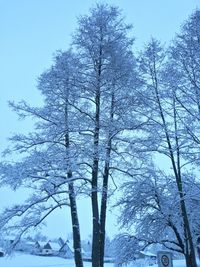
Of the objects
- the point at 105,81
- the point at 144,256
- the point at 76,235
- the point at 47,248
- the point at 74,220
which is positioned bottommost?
the point at 76,235

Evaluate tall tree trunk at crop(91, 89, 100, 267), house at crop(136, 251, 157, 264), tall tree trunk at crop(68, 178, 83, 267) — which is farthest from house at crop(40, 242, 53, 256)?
tall tree trunk at crop(91, 89, 100, 267)

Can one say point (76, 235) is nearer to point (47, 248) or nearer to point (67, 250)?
point (67, 250)

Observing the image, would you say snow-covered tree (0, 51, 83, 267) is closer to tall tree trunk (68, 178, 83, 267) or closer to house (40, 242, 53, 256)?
tall tree trunk (68, 178, 83, 267)

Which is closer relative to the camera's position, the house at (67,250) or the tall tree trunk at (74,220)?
the tall tree trunk at (74,220)

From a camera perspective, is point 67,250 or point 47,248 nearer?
point 67,250

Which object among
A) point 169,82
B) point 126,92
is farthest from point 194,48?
point 126,92

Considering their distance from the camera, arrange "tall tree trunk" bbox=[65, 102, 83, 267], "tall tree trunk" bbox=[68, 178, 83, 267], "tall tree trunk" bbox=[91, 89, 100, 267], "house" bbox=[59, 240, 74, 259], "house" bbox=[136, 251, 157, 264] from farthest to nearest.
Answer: "house" bbox=[59, 240, 74, 259] → "house" bbox=[136, 251, 157, 264] → "tall tree trunk" bbox=[68, 178, 83, 267] → "tall tree trunk" bbox=[65, 102, 83, 267] → "tall tree trunk" bbox=[91, 89, 100, 267]

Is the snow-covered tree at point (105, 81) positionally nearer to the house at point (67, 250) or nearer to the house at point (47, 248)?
the house at point (67, 250)

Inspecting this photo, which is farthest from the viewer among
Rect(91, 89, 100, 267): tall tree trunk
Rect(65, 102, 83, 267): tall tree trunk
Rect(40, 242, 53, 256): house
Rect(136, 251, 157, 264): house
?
Rect(40, 242, 53, 256): house

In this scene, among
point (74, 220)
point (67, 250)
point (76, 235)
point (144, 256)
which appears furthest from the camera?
point (67, 250)

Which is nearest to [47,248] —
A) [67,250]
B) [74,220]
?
[67,250]

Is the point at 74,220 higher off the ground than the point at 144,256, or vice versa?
the point at 144,256

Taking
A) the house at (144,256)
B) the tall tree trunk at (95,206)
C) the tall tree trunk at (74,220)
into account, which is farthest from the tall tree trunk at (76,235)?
the house at (144,256)

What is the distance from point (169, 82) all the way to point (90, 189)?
491 centimetres
